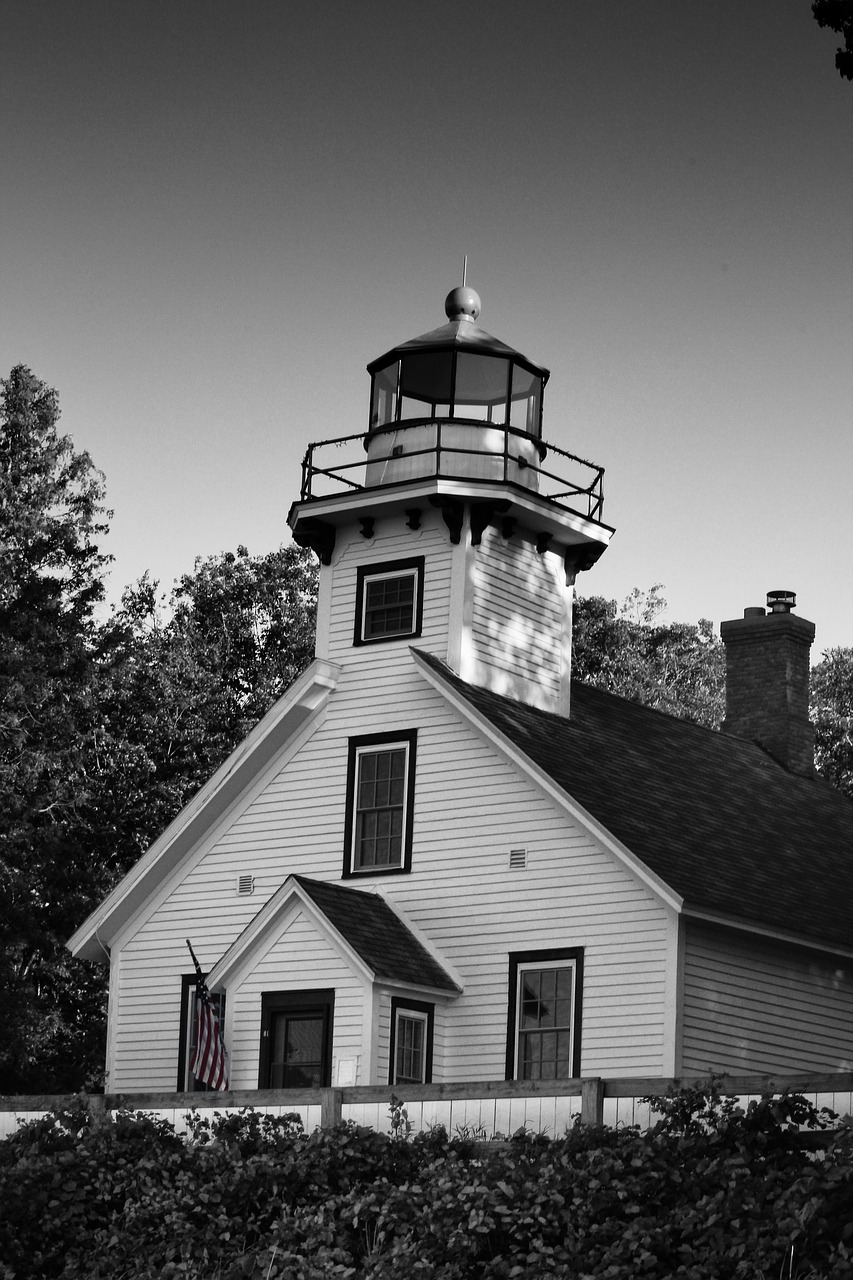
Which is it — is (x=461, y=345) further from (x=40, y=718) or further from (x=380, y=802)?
(x=40, y=718)

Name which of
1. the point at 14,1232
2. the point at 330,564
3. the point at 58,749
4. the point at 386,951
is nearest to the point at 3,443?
the point at 58,749

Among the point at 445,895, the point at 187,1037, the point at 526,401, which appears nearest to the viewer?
the point at 445,895

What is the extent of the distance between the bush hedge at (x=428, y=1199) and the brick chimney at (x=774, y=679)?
16006mm

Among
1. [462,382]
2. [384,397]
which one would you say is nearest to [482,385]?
[462,382]

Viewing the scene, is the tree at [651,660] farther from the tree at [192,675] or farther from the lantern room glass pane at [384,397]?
the lantern room glass pane at [384,397]

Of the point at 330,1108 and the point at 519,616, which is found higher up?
the point at 519,616

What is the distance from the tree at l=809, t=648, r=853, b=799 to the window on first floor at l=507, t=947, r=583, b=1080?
27652 millimetres

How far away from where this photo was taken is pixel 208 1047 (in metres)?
21.5

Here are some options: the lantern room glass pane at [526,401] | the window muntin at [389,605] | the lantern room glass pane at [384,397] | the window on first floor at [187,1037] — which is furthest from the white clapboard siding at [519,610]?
the window on first floor at [187,1037]

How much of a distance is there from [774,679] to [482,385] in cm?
832

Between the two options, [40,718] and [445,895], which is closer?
[445,895]

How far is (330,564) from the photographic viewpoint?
24.3 m

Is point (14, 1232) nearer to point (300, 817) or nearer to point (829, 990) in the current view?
point (300, 817)

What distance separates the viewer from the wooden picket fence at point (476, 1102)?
12.8 meters
